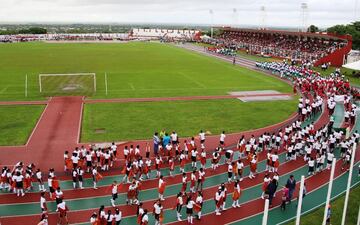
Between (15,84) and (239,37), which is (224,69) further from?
(239,37)

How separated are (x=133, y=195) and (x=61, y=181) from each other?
148 inches

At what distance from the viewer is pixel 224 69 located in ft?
163

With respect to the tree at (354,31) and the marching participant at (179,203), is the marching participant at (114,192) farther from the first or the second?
the tree at (354,31)

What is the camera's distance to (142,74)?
4428cm

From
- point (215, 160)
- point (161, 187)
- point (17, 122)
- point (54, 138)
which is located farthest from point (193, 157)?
point (17, 122)

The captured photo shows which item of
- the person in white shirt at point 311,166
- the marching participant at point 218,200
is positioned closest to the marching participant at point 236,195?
the marching participant at point 218,200

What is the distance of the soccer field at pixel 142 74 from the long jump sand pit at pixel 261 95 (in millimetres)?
1545

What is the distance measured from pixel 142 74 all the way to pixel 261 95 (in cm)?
1611

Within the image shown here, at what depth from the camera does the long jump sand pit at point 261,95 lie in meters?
31.9

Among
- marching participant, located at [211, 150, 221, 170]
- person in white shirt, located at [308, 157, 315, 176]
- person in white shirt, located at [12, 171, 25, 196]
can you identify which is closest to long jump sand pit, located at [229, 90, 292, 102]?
marching participant, located at [211, 150, 221, 170]

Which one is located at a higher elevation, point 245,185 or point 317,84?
point 317,84

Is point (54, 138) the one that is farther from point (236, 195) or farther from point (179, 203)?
point (236, 195)

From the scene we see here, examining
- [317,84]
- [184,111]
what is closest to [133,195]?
[184,111]

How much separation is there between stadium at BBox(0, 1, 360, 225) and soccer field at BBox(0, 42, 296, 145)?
150mm
